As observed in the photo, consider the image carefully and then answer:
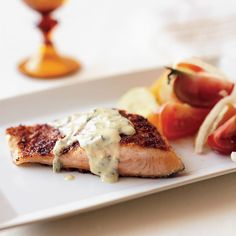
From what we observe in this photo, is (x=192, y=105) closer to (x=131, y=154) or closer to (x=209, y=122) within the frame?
(x=209, y=122)

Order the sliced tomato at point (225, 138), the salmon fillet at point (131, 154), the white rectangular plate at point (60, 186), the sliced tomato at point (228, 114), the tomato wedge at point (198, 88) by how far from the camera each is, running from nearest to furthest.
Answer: the white rectangular plate at point (60, 186) < the salmon fillet at point (131, 154) < the sliced tomato at point (225, 138) < the sliced tomato at point (228, 114) < the tomato wedge at point (198, 88)

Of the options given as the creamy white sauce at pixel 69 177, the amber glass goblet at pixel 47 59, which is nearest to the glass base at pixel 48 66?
the amber glass goblet at pixel 47 59

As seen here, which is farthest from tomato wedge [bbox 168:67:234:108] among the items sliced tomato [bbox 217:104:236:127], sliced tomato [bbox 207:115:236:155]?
sliced tomato [bbox 207:115:236:155]

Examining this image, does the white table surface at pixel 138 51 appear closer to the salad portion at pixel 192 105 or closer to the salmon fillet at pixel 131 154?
the salmon fillet at pixel 131 154

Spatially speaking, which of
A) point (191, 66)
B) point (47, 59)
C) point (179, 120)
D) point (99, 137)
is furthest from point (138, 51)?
point (99, 137)

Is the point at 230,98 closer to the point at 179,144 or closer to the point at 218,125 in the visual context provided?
the point at 218,125

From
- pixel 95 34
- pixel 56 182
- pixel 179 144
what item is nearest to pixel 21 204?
pixel 56 182
